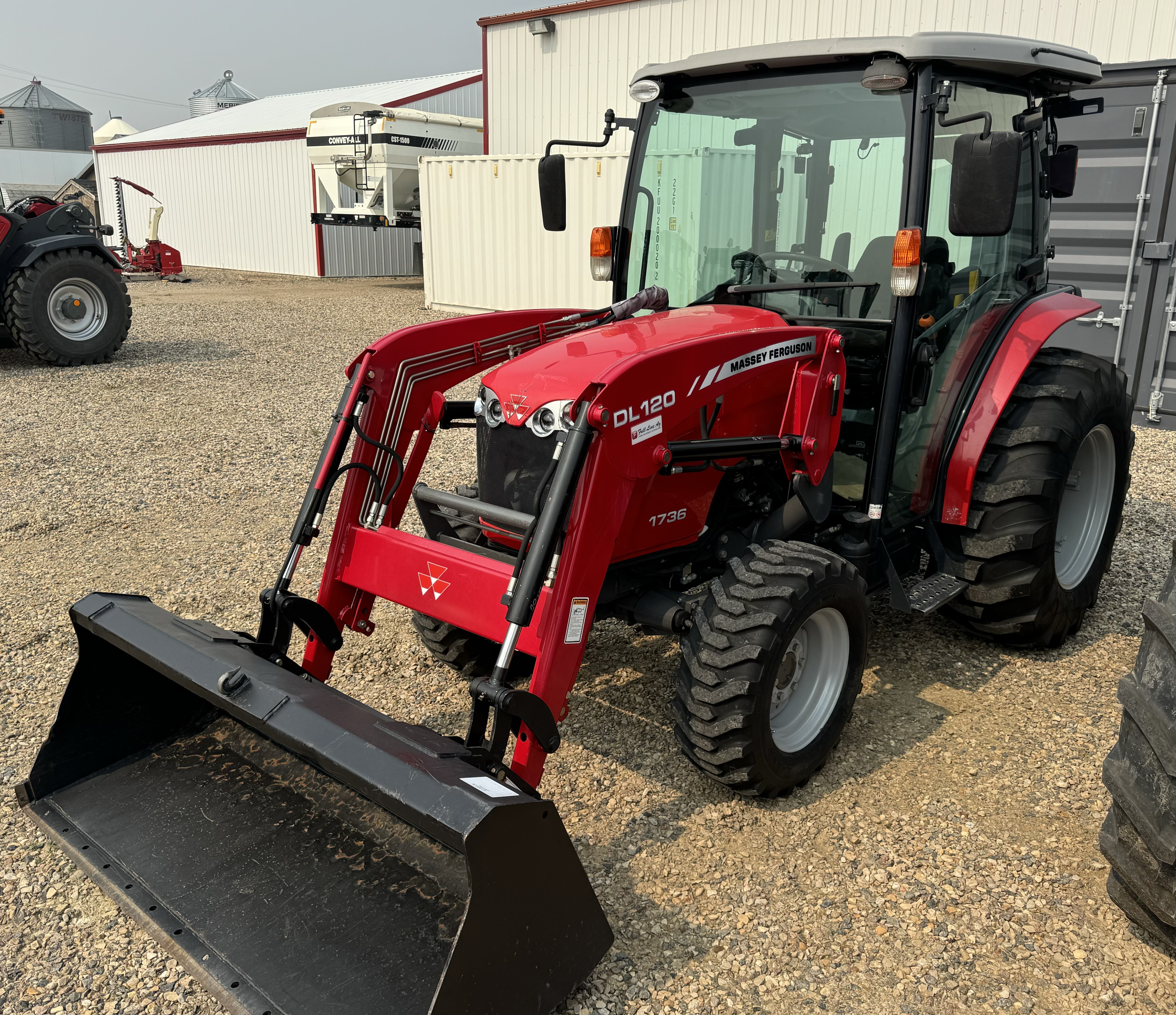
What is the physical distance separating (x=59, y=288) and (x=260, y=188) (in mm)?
14691

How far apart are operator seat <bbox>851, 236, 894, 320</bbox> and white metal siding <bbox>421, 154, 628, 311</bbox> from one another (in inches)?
372

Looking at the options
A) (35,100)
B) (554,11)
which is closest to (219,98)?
(35,100)

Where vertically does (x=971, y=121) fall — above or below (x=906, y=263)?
above

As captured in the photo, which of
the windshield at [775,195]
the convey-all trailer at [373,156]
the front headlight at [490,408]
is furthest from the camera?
the convey-all trailer at [373,156]

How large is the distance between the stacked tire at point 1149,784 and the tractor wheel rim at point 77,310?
10.7 meters

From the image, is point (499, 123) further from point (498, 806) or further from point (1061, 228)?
point (498, 806)

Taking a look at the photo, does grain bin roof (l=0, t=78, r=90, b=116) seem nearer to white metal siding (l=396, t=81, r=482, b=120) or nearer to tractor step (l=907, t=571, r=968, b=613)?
white metal siding (l=396, t=81, r=482, b=120)

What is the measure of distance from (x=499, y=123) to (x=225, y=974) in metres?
15.7

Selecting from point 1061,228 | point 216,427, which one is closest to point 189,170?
point 216,427

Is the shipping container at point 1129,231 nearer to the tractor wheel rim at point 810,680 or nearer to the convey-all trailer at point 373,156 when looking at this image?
the tractor wheel rim at point 810,680

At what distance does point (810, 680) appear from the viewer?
318 cm

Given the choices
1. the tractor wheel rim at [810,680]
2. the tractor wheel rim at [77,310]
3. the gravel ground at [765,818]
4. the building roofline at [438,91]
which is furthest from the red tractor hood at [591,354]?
the building roofline at [438,91]

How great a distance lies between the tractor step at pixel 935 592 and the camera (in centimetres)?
355

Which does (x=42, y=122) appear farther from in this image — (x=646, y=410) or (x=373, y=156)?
(x=646, y=410)
